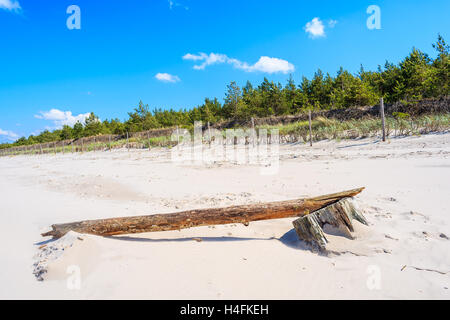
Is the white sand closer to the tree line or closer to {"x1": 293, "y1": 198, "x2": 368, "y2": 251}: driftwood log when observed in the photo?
{"x1": 293, "y1": 198, "x2": 368, "y2": 251}: driftwood log

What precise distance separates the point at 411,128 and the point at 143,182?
1131 cm

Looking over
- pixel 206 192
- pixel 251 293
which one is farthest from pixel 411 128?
pixel 251 293

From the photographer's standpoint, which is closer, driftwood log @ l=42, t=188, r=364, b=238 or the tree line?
driftwood log @ l=42, t=188, r=364, b=238

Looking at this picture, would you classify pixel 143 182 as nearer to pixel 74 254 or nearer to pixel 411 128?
pixel 74 254

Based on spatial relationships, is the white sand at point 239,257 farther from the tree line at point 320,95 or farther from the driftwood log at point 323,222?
the tree line at point 320,95

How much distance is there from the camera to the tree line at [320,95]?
28328mm

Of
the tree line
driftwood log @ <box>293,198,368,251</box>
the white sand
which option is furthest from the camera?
the tree line

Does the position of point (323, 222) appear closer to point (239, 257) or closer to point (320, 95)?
point (239, 257)

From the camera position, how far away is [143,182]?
5734mm

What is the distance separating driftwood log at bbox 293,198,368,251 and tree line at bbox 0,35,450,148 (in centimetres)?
2817

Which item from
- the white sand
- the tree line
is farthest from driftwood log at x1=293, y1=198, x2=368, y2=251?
the tree line

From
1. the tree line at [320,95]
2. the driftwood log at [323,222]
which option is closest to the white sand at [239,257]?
the driftwood log at [323,222]

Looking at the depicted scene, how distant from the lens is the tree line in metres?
28.3
